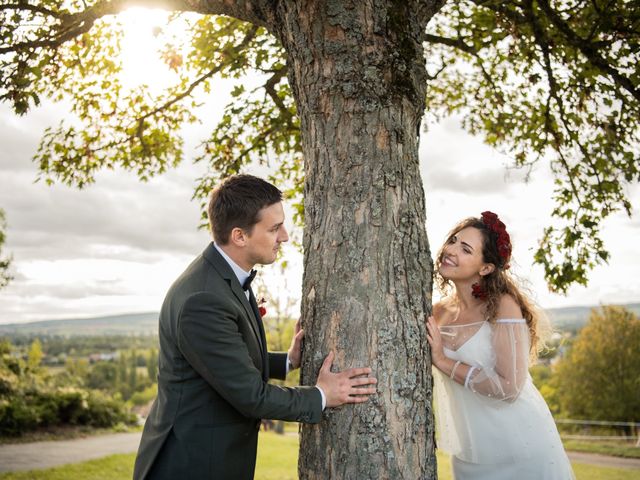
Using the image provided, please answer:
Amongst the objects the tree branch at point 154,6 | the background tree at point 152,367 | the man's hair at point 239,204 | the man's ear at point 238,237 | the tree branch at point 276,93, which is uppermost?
the tree branch at point 276,93

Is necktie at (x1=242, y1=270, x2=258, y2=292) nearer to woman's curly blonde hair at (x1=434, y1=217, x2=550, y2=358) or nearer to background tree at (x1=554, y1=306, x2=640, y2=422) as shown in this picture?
woman's curly blonde hair at (x1=434, y1=217, x2=550, y2=358)

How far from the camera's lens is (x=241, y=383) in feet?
10.2

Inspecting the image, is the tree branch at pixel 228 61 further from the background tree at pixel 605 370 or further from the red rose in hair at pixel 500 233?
the background tree at pixel 605 370

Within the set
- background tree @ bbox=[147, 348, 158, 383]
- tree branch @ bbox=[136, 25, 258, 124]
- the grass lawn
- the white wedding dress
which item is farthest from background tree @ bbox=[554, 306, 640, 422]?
background tree @ bbox=[147, 348, 158, 383]

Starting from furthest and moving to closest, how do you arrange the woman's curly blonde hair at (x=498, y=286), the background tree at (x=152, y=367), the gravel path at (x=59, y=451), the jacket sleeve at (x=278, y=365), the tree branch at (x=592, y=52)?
1. the background tree at (x=152, y=367)
2. the gravel path at (x=59, y=451)
3. the tree branch at (x=592, y=52)
4. the woman's curly blonde hair at (x=498, y=286)
5. the jacket sleeve at (x=278, y=365)

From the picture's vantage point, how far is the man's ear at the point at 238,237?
136 inches

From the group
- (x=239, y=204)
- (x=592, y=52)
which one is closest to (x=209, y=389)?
(x=239, y=204)

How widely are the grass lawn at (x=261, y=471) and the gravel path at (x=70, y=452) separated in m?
0.61

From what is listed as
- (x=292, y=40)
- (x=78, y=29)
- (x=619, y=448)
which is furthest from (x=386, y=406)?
(x=619, y=448)

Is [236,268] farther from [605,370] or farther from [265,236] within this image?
[605,370]

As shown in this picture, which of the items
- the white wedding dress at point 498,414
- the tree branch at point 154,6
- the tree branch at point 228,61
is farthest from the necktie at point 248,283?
the tree branch at point 228,61

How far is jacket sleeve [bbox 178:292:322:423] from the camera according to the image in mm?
3094

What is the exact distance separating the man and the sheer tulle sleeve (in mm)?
1184

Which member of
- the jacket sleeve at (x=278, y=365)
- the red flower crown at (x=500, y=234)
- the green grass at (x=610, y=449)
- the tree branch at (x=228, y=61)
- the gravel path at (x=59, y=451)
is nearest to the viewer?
the jacket sleeve at (x=278, y=365)
